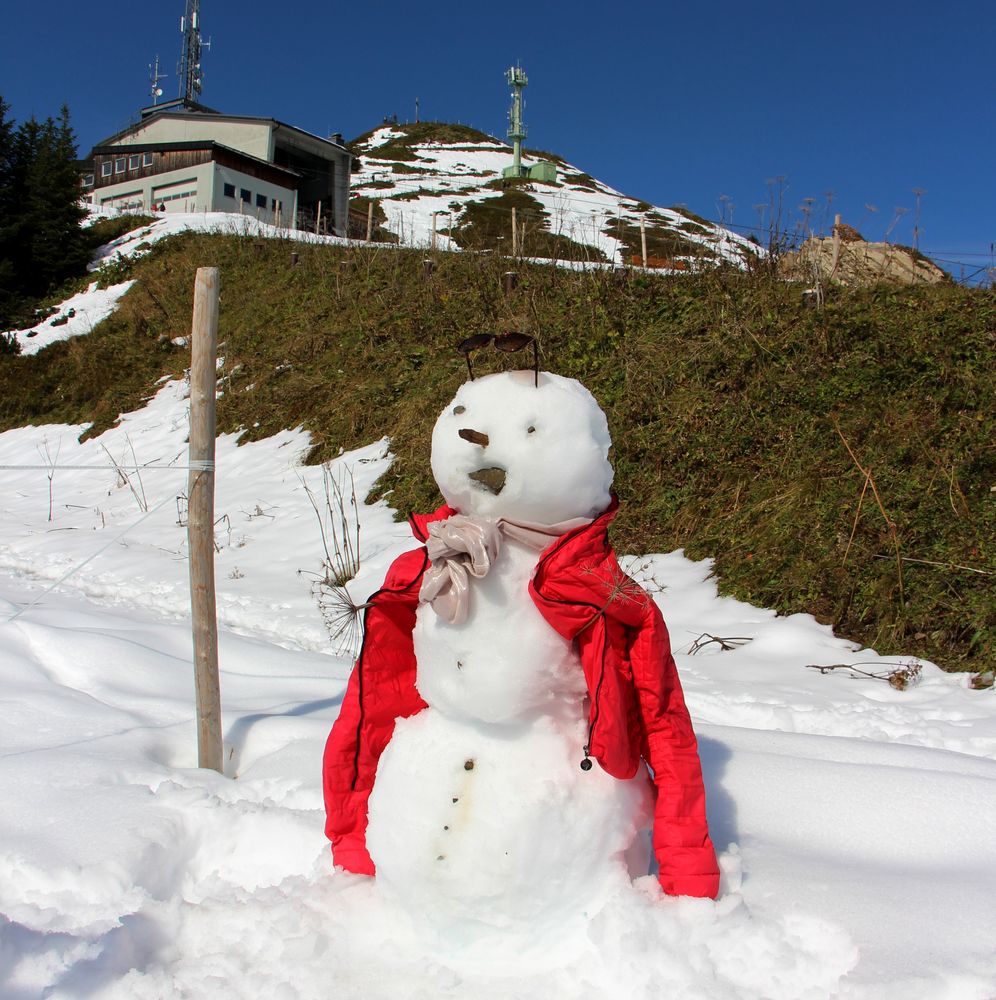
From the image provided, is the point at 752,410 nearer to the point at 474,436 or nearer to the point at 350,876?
the point at 474,436

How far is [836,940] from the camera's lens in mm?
1631

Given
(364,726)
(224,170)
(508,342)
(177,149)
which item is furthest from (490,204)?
(364,726)

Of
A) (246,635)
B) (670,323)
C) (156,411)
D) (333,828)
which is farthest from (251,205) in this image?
(333,828)

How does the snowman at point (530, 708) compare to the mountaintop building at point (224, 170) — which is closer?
the snowman at point (530, 708)

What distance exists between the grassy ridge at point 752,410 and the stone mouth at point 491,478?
3.60 meters

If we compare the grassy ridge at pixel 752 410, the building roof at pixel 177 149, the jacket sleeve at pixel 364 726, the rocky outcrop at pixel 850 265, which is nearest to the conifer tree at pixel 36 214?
the building roof at pixel 177 149

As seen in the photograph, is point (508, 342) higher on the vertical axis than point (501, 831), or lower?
higher

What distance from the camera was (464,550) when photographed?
5.25 feet

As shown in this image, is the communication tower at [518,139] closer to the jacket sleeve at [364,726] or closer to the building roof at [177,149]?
the building roof at [177,149]

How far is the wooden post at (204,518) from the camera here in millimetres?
2725

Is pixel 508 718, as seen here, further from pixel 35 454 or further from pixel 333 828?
pixel 35 454

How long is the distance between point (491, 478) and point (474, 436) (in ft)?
0.34

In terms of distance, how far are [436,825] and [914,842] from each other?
1.39 m

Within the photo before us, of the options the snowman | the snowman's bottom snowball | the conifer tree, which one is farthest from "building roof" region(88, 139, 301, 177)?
the snowman's bottom snowball
